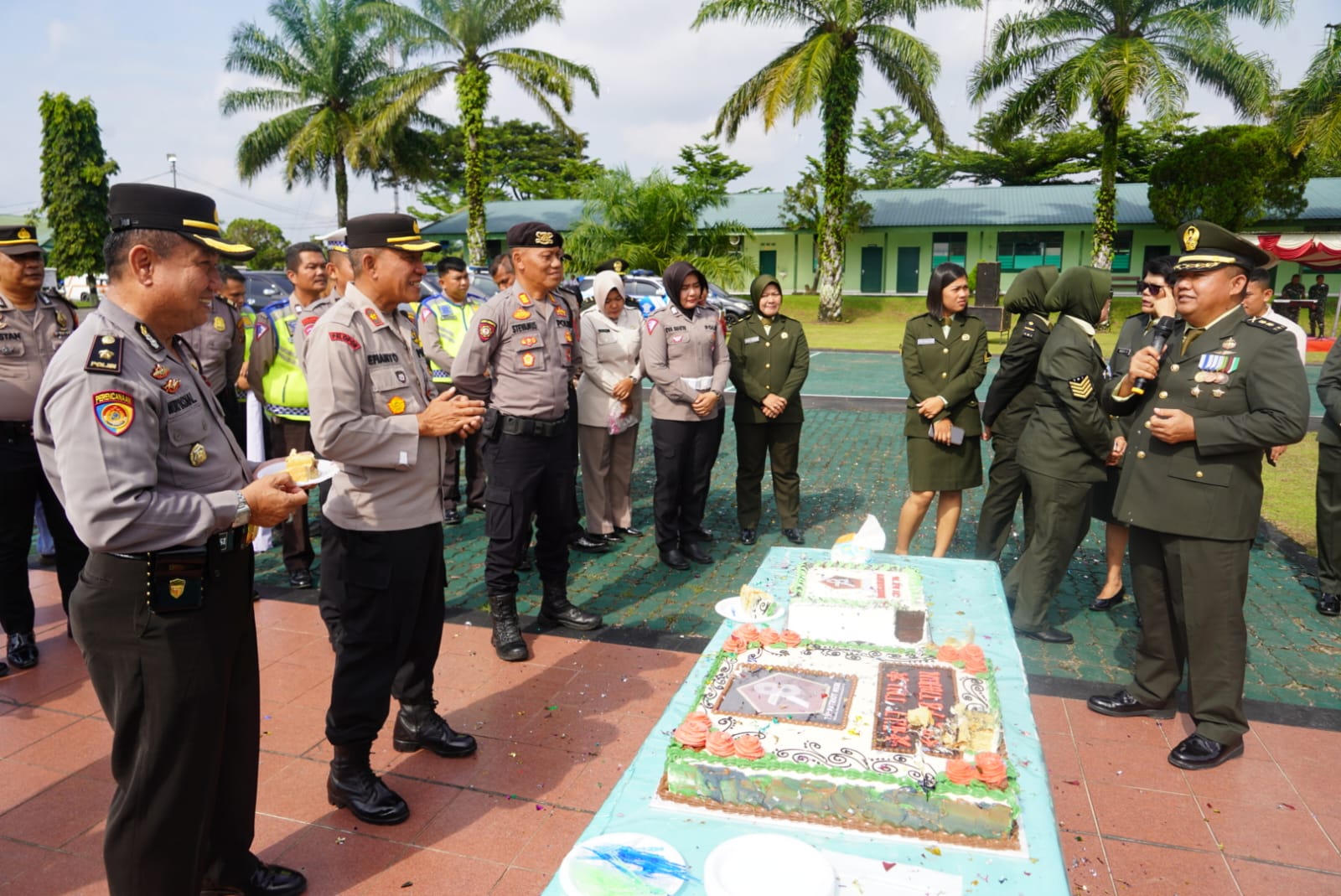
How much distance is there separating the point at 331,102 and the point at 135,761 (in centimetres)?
3146

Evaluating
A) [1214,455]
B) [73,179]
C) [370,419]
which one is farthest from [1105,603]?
[73,179]

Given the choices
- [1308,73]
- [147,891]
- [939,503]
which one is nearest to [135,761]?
[147,891]

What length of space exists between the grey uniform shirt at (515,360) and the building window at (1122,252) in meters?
31.1

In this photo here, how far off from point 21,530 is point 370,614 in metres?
2.50

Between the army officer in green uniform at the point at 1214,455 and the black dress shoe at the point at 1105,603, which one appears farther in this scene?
the black dress shoe at the point at 1105,603

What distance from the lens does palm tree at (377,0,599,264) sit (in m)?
23.9

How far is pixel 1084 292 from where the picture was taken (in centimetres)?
432

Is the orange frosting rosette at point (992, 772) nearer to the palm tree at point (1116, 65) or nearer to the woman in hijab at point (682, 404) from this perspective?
the woman in hijab at point (682, 404)

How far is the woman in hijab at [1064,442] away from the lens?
4.28 metres

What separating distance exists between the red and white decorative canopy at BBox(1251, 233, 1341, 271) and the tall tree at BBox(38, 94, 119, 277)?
37.6 meters

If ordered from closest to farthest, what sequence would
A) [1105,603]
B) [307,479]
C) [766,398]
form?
[307,479] < [1105,603] < [766,398]

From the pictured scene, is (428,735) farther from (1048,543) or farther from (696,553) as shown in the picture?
(1048,543)

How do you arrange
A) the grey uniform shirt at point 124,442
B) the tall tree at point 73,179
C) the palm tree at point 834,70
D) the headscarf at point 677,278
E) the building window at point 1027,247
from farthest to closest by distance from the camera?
the building window at point 1027,247, the tall tree at point 73,179, the palm tree at point 834,70, the headscarf at point 677,278, the grey uniform shirt at point 124,442

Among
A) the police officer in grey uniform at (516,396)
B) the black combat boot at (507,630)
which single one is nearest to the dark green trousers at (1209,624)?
the police officer in grey uniform at (516,396)
